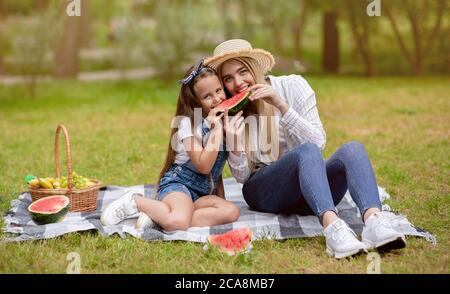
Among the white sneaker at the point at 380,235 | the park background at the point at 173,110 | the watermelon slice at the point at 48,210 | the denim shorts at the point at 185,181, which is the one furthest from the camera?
the denim shorts at the point at 185,181

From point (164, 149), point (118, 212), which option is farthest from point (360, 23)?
point (118, 212)

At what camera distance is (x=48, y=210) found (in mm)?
4578

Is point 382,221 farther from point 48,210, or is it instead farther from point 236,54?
point 48,210

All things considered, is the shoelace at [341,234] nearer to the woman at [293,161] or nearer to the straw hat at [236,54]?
the woman at [293,161]

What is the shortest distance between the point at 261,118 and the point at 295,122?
0.97ft

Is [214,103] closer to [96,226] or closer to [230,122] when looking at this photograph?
[230,122]

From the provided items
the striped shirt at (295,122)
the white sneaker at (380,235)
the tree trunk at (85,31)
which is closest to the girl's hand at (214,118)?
the striped shirt at (295,122)

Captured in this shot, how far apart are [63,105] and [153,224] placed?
25.4 feet

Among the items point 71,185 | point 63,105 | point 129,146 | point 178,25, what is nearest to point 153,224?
point 71,185

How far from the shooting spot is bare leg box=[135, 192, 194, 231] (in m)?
4.36

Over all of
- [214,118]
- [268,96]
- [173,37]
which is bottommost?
[173,37]

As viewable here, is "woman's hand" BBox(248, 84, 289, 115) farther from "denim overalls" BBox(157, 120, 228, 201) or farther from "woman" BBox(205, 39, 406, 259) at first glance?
"denim overalls" BBox(157, 120, 228, 201)

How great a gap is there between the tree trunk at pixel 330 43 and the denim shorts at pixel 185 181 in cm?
1201

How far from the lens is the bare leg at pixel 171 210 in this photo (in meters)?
4.36
